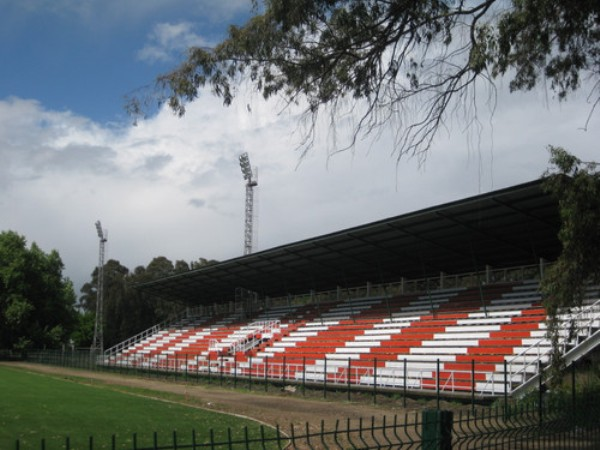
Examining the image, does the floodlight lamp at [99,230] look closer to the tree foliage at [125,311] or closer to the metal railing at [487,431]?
the tree foliage at [125,311]

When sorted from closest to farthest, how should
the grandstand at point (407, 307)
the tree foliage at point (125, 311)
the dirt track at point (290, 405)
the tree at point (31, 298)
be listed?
the dirt track at point (290, 405)
the grandstand at point (407, 307)
the tree at point (31, 298)
the tree foliage at point (125, 311)

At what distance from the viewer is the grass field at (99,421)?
489 inches

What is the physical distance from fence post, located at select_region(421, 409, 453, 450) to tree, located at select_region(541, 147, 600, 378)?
23.4 feet

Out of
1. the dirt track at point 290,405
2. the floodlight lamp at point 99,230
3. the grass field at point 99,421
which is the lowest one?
the dirt track at point 290,405

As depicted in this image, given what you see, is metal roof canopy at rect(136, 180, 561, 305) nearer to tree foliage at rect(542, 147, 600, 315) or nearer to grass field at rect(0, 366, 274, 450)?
tree foliage at rect(542, 147, 600, 315)

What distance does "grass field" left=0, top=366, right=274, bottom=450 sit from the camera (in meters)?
12.4

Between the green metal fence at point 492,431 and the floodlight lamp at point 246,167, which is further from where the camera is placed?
the floodlight lamp at point 246,167

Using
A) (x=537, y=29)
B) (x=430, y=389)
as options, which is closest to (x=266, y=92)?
(x=537, y=29)

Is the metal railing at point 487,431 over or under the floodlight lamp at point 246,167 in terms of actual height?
under

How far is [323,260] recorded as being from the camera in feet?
110

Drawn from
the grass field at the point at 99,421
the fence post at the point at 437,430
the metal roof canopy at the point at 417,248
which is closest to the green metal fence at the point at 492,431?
the fence post at the point at 437,430

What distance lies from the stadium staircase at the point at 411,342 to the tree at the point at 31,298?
15.6 meters

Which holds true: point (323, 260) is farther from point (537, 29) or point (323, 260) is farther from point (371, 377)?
point (537, 29)

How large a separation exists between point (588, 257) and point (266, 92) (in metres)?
6.43
